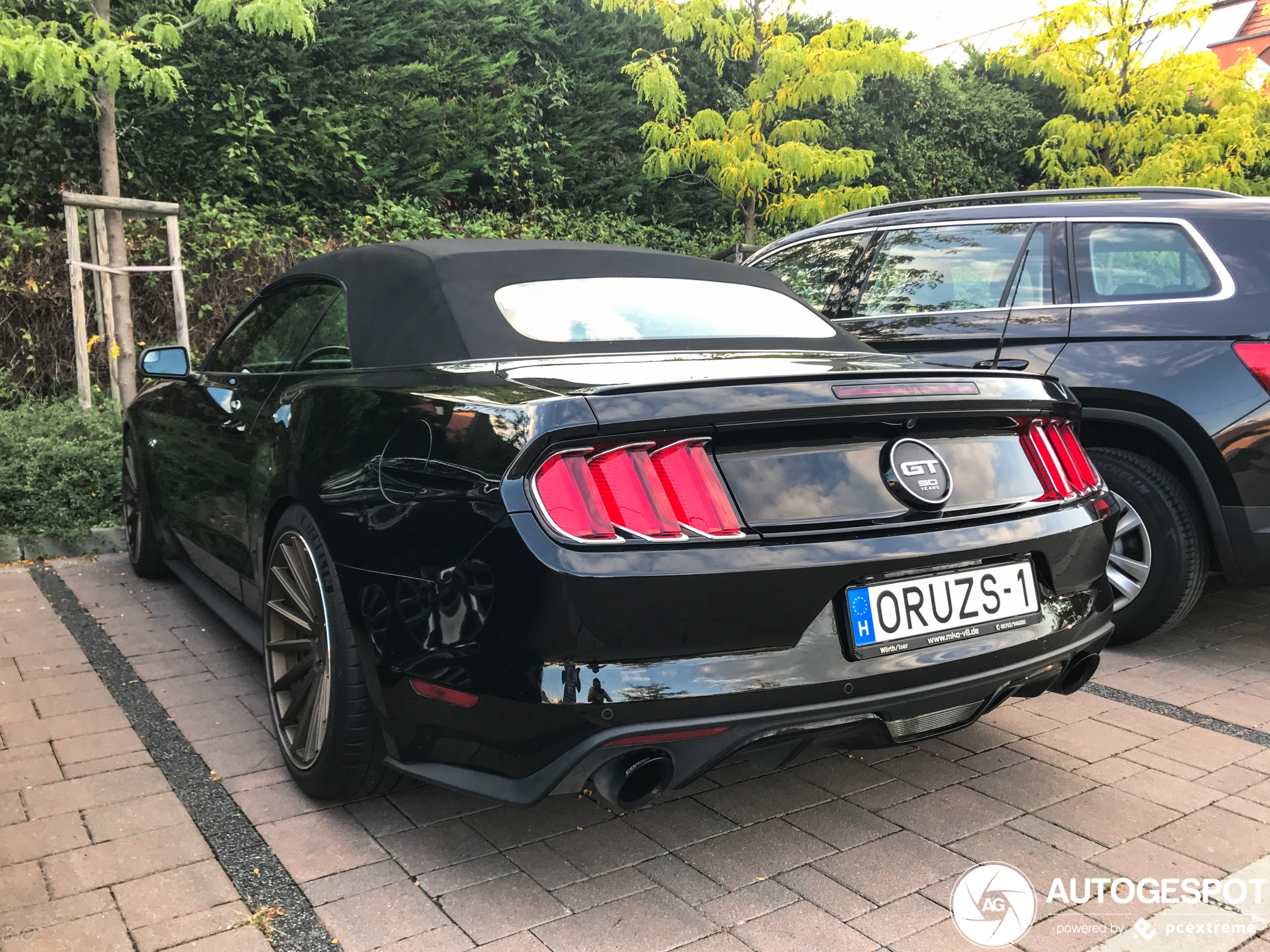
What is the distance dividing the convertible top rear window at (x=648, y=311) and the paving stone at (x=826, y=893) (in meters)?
1.52

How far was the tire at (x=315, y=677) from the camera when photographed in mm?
2602

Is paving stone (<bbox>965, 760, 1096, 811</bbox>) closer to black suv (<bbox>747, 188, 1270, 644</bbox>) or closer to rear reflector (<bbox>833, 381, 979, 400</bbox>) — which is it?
rear reflector (<bbox>833, 381, 979, 400</bbox>)

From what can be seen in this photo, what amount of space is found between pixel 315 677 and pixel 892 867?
1.55 meters

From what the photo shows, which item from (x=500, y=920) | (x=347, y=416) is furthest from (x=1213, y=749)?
(x=347, y=416)

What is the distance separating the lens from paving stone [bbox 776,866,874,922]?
94.0 inches

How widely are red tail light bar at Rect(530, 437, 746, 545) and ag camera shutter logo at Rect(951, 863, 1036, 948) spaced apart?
1.04m

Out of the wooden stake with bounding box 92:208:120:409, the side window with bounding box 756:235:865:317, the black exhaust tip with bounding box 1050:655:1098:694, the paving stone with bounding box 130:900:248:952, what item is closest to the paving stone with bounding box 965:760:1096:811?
the black exhaust tip with bounding box 1050:655:1098:694

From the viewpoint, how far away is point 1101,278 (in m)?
4.44

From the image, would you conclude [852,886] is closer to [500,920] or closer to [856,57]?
[500,920]

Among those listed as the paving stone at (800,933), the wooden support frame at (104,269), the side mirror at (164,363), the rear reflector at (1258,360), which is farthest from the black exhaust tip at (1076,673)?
the wooden support frame at (104,269)

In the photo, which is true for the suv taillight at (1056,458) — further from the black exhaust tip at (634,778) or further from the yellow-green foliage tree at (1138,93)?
the yellow-green foliage tree at (1138,93)

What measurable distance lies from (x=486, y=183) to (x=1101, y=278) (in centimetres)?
1022

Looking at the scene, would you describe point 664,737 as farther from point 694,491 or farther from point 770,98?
point 770,98

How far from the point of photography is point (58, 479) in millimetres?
5973
